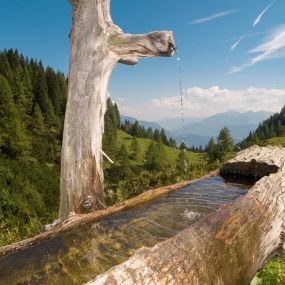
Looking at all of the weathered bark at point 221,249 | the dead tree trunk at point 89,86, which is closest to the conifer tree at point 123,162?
the dead tree trunk at point 89,86

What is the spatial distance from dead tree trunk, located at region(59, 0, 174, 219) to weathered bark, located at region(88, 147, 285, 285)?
10.6 feet

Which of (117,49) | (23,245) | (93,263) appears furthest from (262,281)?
(117,49)

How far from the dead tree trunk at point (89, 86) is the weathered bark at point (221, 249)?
323cm

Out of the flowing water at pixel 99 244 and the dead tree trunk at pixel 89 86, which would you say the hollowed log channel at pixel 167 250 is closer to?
the flowing water at pixel 99 244

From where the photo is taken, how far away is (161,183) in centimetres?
1600

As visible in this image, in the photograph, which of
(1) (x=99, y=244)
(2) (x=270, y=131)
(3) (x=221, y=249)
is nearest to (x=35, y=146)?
(1) (x=99, y=244)

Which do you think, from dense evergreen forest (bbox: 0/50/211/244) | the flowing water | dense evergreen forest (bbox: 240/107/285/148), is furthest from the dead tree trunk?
dense evergreen forest (bbox: 240/107/285/148)

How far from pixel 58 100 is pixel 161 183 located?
12222 cm

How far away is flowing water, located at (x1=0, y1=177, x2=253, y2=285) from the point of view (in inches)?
195

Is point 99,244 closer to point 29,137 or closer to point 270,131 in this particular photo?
point 29,137

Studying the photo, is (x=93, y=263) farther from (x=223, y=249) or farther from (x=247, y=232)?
(x=247, y=232)

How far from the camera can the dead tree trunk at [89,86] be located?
25.1 ft

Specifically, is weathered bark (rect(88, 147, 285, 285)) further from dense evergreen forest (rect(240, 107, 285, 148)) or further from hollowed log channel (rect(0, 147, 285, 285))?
dense evergreen forest (rect(240, 107, 285, 148))

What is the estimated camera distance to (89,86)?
7.76 m
